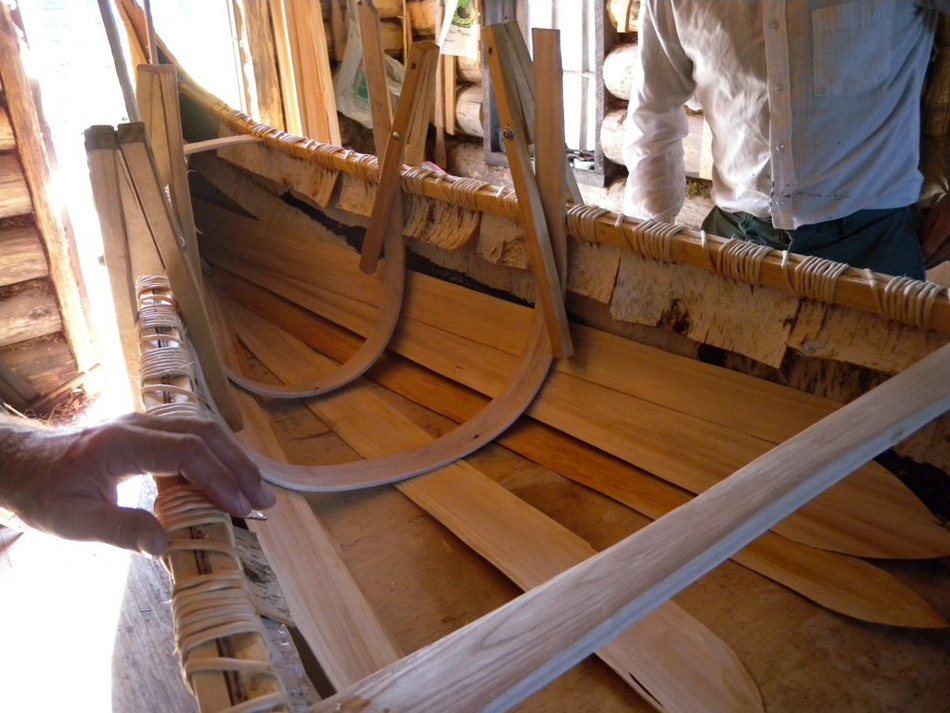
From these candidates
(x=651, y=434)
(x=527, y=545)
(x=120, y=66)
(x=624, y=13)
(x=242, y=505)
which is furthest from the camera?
(x=624, y=13)

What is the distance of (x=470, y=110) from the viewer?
448cm

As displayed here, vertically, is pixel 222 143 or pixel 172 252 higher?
pixel 222 143

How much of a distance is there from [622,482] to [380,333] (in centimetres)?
90

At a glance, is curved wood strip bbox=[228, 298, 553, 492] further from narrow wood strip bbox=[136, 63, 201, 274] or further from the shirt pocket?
the shirt pocket

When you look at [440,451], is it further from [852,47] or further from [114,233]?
[852,47]

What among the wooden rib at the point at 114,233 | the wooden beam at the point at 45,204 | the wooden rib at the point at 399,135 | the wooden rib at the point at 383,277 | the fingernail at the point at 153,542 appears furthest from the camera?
the wooden beam at the point at 45,204

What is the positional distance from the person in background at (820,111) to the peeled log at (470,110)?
2.65 metres

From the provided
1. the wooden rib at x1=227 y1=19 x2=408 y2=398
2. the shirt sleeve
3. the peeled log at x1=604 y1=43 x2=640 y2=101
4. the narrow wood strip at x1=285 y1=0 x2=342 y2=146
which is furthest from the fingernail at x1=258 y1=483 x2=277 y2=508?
the narrow wood strip at x1=285 y1=0 x2=342 y2=146

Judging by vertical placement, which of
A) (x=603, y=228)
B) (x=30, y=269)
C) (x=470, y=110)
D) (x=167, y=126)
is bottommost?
(x=30, y=269)

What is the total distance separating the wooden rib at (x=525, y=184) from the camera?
1.53 metres

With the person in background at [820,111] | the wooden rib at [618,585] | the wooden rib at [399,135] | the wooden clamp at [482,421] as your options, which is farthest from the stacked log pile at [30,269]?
the wooden rib at [618,585]

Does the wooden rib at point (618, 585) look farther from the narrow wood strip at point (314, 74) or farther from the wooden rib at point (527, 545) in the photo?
the narrow wood strip at point (314, 74)

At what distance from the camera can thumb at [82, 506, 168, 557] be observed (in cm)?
73

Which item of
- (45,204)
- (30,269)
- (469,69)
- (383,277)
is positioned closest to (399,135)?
(383,277)
